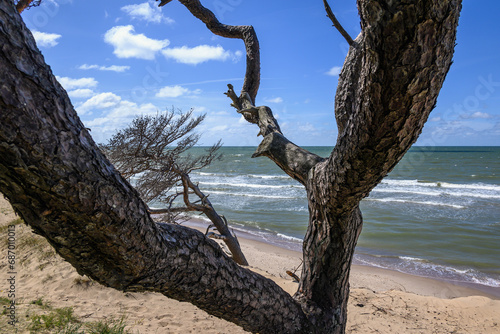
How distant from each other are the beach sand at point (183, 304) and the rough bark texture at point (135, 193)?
115 inches

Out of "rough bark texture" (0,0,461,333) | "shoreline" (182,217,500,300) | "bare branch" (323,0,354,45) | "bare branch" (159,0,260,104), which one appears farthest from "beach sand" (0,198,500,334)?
"bare branch" (323,0,354,45)

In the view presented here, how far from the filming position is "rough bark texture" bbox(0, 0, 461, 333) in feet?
3.83

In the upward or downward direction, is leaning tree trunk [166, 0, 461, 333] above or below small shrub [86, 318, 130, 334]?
above

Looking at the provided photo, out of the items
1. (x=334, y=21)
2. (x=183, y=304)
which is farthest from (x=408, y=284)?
(x=334, y=21)

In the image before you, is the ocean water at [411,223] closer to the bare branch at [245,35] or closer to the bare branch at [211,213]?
the bare branch at [211,213]

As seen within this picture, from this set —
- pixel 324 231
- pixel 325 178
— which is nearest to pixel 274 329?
pixel 324 231

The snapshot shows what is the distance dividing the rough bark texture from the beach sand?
293cm

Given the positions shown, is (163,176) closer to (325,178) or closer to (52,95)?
(325,178)

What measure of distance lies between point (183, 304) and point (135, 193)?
4.26m

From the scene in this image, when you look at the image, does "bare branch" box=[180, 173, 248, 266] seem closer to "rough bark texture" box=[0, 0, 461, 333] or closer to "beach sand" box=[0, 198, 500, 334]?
"beach sand" box=[0, 198, 500, 334]

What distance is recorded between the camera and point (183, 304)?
535cm

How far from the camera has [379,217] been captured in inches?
565

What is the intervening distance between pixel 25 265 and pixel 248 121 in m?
5.88

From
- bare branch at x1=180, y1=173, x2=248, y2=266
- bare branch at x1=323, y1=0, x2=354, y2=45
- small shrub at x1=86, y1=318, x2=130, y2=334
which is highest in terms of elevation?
bare branch at x1=323, y1=0, x2=354, y2=45
